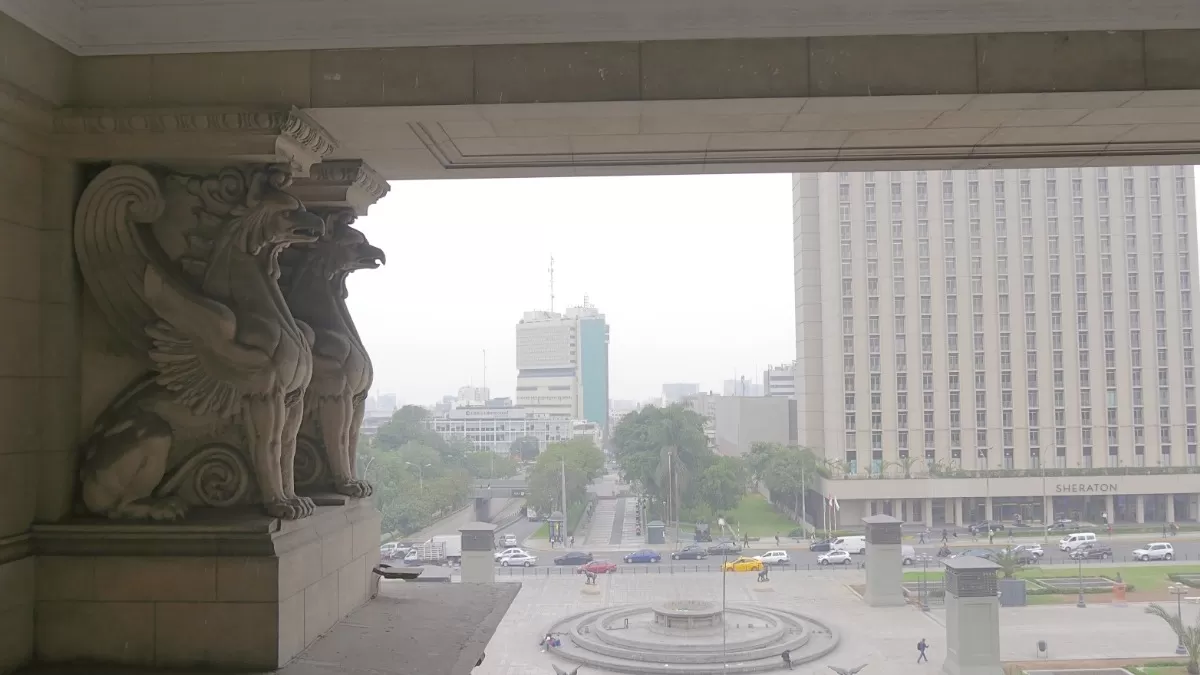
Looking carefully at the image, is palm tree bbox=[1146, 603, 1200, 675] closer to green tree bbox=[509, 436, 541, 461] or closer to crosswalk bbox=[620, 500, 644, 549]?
crosswalk bbox=[620, 500, 644, 549]

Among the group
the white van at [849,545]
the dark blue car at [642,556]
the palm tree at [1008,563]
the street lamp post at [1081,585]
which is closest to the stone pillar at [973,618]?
the palm tree at [1008,563]

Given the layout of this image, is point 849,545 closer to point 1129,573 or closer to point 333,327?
point 1129,573

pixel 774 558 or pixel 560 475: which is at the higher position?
pixel 560 475

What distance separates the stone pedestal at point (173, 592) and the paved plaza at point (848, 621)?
4.82 m

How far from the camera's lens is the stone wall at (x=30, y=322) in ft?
7.39

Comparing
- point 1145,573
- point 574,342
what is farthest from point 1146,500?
point 574,342

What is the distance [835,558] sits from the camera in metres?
10.2

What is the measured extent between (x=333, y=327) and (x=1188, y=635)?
8789 mm

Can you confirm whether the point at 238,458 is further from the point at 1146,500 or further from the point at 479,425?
the point at 1146,500

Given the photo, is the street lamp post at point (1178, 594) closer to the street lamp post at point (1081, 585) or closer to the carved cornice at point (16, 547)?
the street lamp post at point (1081, 585)

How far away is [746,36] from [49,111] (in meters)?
2.16

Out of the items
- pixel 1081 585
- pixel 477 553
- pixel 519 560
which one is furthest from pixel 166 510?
pixel 1081 585

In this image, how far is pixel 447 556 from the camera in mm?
7449

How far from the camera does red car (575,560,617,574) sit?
355 inches
